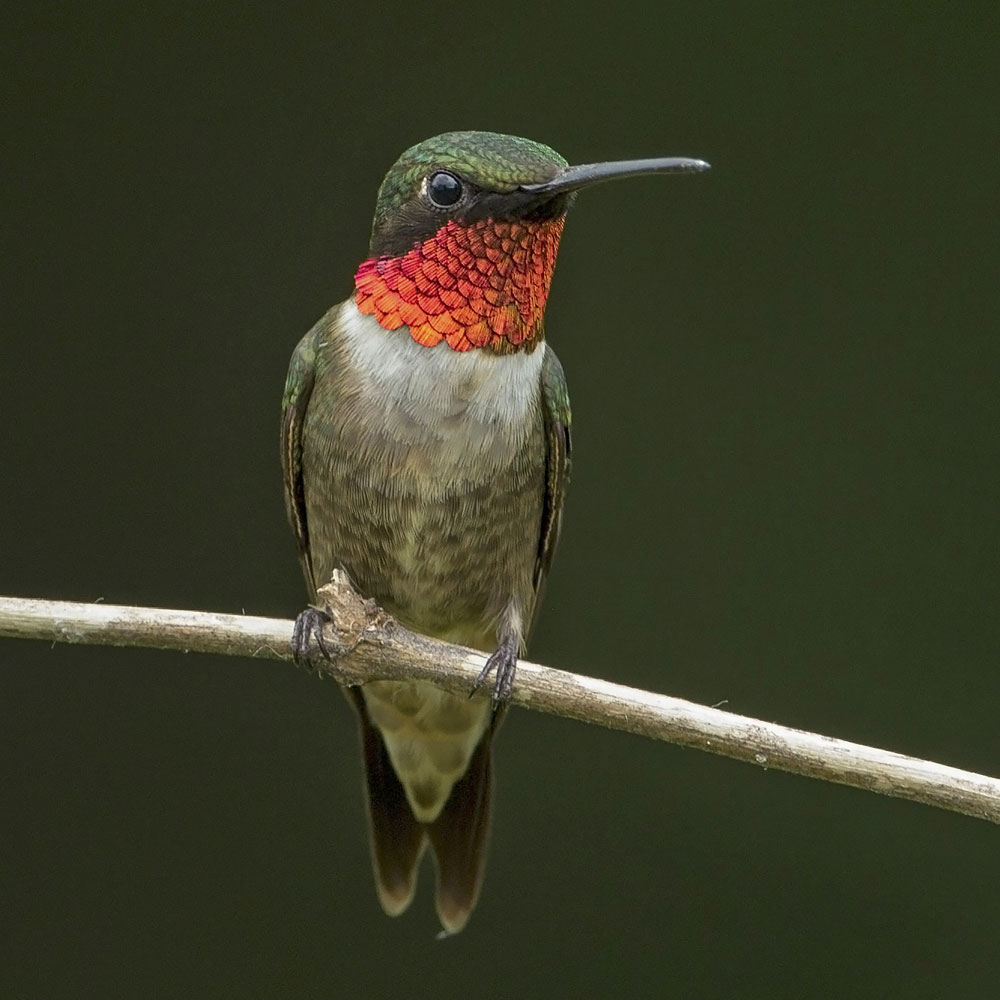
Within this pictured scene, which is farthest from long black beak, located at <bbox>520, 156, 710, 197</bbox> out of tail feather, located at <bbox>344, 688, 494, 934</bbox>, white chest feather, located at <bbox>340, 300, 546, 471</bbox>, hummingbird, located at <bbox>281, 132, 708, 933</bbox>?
tail feather, located at <bbox>344, 688, 494, 934</bbox>

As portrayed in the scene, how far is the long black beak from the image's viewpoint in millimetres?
1722

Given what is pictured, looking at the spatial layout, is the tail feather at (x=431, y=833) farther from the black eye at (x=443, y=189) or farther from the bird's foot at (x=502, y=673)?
the black eye at (x=443, y=189)

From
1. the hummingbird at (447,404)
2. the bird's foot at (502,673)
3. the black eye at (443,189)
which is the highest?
the black eye at (443,189)

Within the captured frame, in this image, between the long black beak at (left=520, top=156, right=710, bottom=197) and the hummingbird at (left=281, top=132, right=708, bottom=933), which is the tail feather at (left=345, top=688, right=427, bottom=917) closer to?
the hummingbird at (left=281, top=132, right=708, bottom=933)

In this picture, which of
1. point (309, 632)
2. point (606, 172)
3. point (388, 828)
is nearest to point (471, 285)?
point (606, 172)

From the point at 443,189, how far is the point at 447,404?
31 cm

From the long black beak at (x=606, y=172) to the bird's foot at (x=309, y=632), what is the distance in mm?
678

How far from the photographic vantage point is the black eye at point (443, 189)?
188 centimetres

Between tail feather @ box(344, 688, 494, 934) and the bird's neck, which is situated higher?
the bird's neck

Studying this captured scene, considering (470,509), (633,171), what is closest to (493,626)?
(470,509)

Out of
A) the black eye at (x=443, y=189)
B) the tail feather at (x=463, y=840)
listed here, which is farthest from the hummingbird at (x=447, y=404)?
the tail feather at (x=463, y=840)

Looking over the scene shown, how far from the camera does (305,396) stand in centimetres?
214

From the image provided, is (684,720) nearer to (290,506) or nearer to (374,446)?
(374,446)

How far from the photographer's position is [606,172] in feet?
5.79
